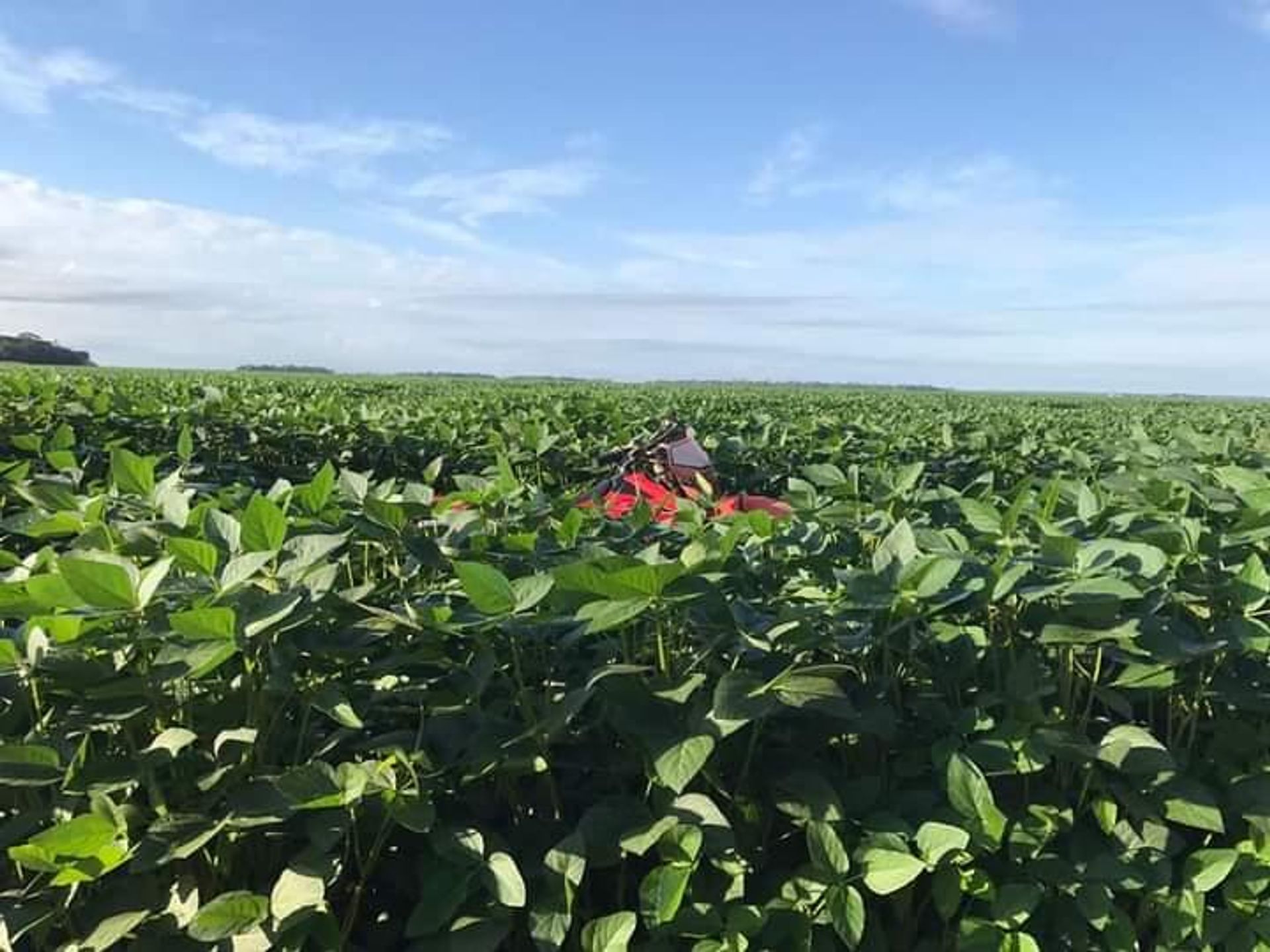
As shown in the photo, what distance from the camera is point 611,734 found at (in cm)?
163

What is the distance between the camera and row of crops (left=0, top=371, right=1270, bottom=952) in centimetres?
137

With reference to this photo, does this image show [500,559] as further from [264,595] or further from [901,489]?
[901,489]

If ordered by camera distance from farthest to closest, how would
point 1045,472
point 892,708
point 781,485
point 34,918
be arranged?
point 1045,472, point 781,485, point 892,708, point 34,918

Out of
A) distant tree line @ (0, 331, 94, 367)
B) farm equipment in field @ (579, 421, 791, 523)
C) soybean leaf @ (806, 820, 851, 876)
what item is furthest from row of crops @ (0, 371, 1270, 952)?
distant tree line @ (0, 331, 94, 367)

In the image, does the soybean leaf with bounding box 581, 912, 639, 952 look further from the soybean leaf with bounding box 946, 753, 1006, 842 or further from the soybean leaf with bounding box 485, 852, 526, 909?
the soybean leaf with bounding box 946, 753, 1006, 842

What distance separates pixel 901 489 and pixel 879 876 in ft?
4.29

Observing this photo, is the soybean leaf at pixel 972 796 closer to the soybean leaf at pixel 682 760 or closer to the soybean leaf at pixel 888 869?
the soybean leaf at pixel 888 869

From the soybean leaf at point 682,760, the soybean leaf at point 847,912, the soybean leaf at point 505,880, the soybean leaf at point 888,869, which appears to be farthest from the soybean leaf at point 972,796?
the soybean leaf at point 505,880

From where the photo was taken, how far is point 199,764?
1.46 m

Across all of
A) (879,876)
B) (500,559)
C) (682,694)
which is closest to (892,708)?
(879,876)

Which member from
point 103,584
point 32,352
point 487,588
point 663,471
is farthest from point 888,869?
point 32,352

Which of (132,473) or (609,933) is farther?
(132,473)

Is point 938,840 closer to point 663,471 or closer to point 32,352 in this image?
point 663,471

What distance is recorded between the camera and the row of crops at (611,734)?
1.37 m
